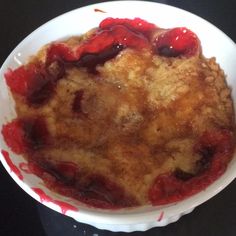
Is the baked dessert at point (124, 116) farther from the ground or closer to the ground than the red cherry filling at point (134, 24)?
closer to the ground

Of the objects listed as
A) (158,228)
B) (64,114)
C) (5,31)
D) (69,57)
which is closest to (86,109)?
(64,114)

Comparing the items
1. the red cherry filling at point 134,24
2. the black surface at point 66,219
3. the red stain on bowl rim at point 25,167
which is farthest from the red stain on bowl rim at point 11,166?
the red cherry filling at point 134,24

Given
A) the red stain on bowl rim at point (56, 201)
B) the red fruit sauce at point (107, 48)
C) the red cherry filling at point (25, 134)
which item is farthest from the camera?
the red fruit sauce at point (107, 48)

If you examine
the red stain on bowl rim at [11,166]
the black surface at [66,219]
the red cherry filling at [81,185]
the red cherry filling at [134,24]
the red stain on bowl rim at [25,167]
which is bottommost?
the black surface at [66,219]

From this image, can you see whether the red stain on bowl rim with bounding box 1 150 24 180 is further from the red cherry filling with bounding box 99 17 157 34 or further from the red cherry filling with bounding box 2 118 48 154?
the red cherry filling with bounding box 99 17 157 34

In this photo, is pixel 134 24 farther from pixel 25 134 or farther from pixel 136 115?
pixel 25 134

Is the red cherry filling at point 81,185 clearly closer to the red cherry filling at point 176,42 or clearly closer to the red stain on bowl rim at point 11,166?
the red stain on bowl rim at point 11,166

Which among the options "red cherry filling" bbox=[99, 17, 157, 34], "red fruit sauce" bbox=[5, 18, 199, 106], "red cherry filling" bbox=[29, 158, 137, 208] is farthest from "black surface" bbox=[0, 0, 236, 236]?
"red cherry filling" bbox=[99, 17, 157, 34]
